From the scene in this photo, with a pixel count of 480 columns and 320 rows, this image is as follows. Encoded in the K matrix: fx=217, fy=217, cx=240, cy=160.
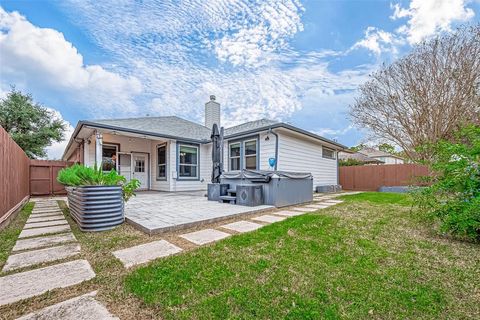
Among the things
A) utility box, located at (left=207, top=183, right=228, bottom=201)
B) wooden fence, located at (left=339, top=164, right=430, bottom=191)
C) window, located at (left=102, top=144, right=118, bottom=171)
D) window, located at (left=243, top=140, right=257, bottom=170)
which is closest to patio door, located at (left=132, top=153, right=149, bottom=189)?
window, located at (left=102, top=144, right=118, bottom=171)

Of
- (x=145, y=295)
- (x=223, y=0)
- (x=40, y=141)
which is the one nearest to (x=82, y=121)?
(x=223, y=0)

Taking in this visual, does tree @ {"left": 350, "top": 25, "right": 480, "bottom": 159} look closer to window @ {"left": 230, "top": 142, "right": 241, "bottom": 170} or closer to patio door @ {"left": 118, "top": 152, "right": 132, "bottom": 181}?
window @ {"left": 230, "top": 142, "right": 241, "bottom": 170}

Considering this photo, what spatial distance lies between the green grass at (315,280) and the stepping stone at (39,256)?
116 centimetres

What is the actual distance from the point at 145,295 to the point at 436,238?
379 centimetres

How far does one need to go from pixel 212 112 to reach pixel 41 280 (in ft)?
38.3

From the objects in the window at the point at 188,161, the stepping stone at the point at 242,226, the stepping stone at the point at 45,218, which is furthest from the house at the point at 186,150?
the stepping stone at the point at 242,226

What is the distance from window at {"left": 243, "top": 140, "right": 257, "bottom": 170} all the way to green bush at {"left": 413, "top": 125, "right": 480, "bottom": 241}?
19.6 feet

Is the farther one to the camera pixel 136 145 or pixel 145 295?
pixel 136 145

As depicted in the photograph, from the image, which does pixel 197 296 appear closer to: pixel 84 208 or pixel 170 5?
pixel 84 208

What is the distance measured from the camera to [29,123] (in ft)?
48.8

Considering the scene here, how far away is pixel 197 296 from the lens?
1615mm

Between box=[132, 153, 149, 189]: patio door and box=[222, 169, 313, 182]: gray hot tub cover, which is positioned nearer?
box=[222, 169, 313, 182]: gray hot tub cover

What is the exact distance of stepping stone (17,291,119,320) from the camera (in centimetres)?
140

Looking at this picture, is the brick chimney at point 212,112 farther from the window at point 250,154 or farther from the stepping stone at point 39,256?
the stepping stone at point 39,256
